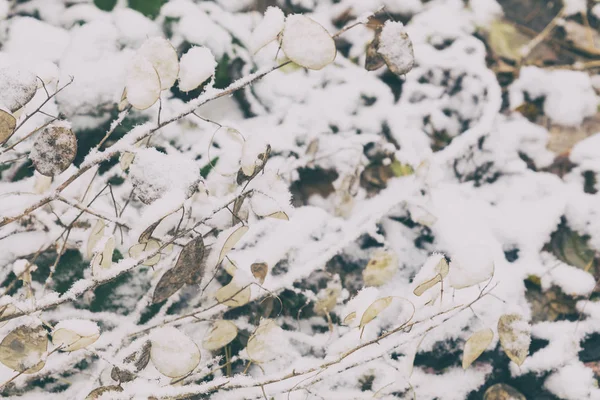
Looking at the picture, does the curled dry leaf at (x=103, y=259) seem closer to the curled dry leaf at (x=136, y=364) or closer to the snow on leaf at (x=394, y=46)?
the curled dry leaf at (x=136, y=364)

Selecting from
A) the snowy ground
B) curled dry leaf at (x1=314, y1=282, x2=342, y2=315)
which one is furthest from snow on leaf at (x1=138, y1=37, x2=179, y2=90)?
curled dry leaf at (x1=314, y1=282, x2=342, y2=315)

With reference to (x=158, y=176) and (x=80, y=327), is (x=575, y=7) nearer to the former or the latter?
(x=158, y=176)

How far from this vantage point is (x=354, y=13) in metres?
1.35

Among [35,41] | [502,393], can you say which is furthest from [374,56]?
[35,41]

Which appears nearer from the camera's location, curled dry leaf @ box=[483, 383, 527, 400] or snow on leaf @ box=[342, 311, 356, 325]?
snow on leaf @ box=[342, 311, 356, 325]

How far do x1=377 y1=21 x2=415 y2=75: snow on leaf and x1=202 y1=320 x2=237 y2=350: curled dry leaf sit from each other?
434 mm

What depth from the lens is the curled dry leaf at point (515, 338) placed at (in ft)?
2.20

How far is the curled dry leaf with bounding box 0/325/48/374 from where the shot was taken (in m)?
0.54

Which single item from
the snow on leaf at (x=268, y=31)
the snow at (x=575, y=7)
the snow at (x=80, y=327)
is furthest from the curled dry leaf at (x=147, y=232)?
the snow at (x=575, y=7)

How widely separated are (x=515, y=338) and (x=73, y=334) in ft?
1.93

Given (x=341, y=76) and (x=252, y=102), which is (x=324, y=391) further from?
(x=341, y=76)

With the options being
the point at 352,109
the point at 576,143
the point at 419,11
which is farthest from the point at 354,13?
the point at 576,143

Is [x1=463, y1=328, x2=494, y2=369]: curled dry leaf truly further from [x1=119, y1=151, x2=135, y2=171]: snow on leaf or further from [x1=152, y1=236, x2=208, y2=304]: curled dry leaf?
[x1=119, y1=151, x2=135, y2=171]: snow on leaf

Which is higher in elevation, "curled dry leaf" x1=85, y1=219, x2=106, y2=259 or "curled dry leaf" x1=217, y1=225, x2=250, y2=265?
"curled dry leaf" x1=217, y1=225, x2=250, y2=265
